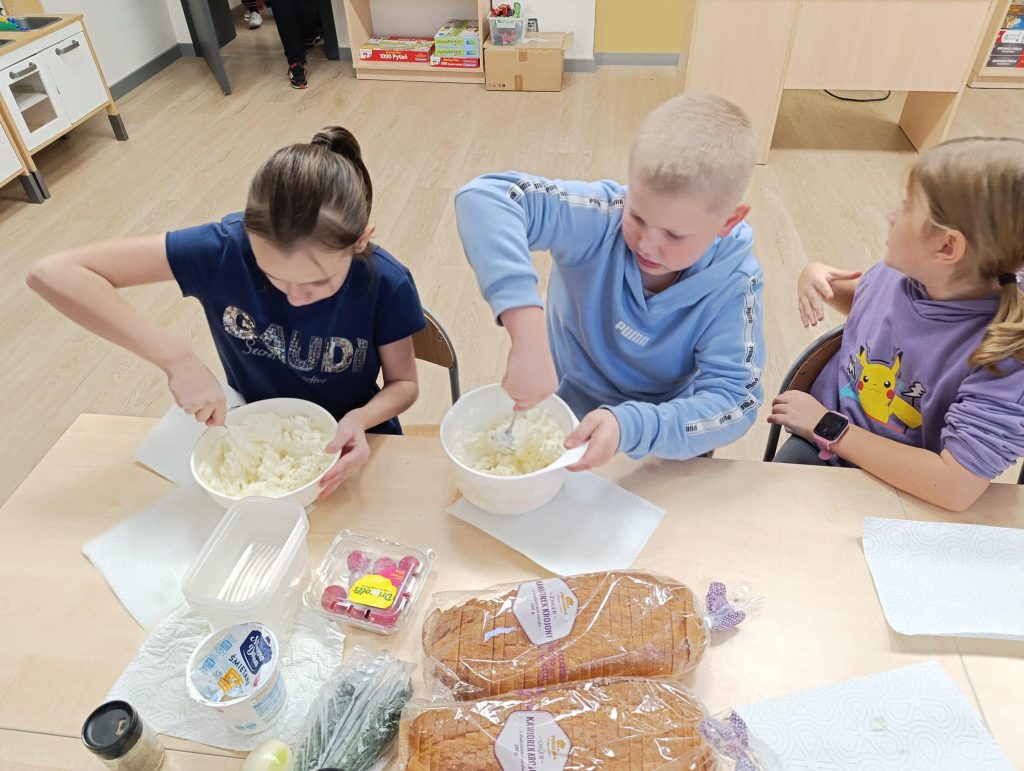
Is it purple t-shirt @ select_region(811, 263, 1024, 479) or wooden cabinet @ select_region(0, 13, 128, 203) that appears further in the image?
wooden cabinet @ select_region(0, 13, 128, 203)

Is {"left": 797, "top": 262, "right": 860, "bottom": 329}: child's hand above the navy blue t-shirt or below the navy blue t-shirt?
below

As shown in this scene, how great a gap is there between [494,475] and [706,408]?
0.33 meters

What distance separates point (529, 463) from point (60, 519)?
0.63 m

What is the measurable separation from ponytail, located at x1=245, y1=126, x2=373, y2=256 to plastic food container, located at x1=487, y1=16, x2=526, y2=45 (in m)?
3.36

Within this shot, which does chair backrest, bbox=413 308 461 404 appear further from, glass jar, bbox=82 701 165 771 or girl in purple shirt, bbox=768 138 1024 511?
glass jar, bbox=82 701 165 771

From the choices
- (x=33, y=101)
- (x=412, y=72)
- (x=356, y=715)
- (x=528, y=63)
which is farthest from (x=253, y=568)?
(x=412, y=72)

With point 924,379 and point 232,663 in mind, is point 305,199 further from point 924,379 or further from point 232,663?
point 924,379

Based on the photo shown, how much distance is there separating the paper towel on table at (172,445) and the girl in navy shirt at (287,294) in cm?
9

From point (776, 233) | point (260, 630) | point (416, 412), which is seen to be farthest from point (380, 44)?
point (260, 630)

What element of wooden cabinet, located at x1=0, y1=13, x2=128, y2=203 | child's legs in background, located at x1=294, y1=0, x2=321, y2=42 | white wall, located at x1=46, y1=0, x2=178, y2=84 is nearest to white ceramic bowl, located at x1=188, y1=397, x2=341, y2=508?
wooden cabinet, located at x1=0, y1=13, x2=128, y2=203

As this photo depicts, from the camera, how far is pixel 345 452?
1.02 metres

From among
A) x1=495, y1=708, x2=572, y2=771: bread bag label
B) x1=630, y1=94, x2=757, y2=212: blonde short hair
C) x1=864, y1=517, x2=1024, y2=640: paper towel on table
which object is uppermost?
x1=630, y1=94, x2=757, y2=212: blonde short hair

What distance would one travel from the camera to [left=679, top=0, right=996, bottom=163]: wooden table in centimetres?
309

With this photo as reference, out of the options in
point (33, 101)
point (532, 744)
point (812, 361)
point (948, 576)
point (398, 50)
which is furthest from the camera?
point (398, 50)
